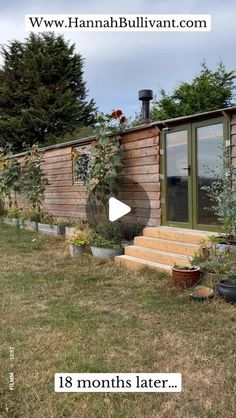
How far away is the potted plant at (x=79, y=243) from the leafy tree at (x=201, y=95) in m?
9.95

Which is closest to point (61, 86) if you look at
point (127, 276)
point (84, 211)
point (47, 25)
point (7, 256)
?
Answer: point (84, 211)

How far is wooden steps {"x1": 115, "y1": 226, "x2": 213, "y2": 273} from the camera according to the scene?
16.9 ft

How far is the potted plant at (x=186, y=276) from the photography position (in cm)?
444

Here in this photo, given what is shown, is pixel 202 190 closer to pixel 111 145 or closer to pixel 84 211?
pixel 111 145

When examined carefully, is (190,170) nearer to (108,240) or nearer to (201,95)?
(108,240)

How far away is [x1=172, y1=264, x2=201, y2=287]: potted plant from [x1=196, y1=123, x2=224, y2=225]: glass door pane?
113 centimetres

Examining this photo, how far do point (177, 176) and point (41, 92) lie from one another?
17485 mm

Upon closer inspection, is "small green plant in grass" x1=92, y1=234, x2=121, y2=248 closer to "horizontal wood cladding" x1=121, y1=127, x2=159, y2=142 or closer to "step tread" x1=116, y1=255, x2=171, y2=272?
"step tread" x1=116, y1=255, x2=171, y2=272

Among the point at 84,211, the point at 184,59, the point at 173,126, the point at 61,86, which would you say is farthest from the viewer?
the point at 61,86

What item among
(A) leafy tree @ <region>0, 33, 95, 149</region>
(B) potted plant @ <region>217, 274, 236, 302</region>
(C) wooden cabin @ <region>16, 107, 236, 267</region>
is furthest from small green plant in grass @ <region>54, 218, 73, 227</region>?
(A) leafy tree @ <region>0, 33, 95, 149</region>

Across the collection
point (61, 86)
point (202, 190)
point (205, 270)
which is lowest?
point (205, 270)

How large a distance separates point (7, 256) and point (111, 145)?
8.60ft

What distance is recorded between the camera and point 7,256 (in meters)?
6.55

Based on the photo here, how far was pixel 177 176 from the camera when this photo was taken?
605 cm
